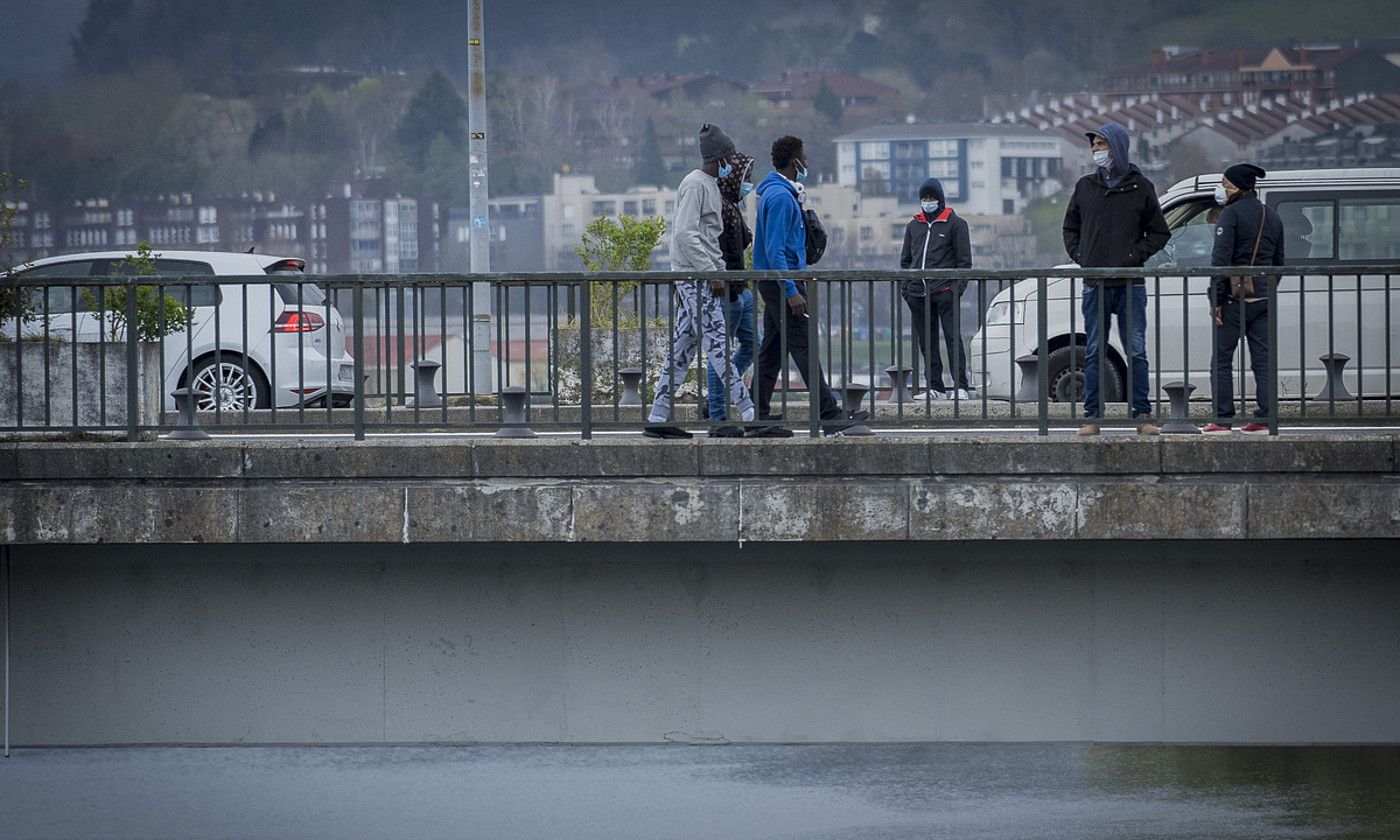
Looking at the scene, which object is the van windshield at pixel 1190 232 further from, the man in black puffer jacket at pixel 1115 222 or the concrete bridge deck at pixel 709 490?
the concrete bridge deck at pixel 709 490

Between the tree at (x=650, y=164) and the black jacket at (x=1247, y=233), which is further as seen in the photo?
the tree at (x=650, y=164)

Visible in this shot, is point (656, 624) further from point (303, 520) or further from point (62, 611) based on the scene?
point (62, 611)

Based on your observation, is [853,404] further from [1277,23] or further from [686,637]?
[1277,23]

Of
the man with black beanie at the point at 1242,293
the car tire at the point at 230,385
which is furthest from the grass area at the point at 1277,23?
the man with black beanie at the point at 1242,293

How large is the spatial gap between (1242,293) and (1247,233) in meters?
1.97

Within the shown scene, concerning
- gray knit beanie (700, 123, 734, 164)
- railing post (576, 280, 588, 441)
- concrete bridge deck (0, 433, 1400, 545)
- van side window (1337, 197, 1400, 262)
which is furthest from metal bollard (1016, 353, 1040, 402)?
van side window (1337, 197, 1400, 262)

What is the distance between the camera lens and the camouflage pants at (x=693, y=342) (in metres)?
8.77

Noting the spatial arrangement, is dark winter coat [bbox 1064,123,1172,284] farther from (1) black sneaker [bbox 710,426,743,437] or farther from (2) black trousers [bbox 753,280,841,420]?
(1) black sneaker [bbox 710,426,743,437]

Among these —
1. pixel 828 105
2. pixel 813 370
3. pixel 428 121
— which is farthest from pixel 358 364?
pixel 828 105

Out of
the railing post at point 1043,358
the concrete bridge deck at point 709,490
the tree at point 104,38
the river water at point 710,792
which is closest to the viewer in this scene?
the concrete bridge deck at point 709,490

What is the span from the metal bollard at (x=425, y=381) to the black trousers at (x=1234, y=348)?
3.93m

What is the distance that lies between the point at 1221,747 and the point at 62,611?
570 cm

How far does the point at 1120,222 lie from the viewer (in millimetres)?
9695

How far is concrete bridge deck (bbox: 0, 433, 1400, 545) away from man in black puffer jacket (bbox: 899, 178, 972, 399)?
0.74m
